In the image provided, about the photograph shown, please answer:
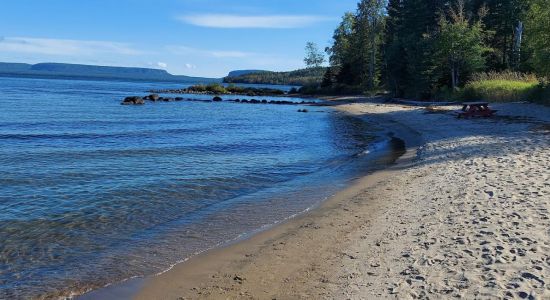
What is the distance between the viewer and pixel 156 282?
262 inches

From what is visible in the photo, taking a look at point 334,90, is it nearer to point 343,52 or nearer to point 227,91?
point 343,52

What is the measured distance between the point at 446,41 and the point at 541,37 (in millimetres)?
14980

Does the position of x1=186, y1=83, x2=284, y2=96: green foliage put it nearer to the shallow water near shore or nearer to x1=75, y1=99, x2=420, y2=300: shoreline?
the shallow water near shore

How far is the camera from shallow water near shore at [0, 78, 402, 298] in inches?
297

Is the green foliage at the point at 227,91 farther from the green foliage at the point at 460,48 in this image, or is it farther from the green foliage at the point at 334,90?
the green foliage at the point at 460,48

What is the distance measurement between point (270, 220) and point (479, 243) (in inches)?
182

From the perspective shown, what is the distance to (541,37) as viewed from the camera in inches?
1101

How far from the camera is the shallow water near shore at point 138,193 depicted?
7531 mm

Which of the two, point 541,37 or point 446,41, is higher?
point 446,41

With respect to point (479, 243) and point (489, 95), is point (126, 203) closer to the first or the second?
point (479, 243)

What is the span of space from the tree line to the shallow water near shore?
20.0m

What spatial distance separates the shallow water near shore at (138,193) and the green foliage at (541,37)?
12.0 meters

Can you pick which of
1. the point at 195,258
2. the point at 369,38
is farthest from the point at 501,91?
the point at 369,38

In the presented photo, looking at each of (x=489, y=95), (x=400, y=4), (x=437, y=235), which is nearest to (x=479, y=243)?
(x=437, y=235)
